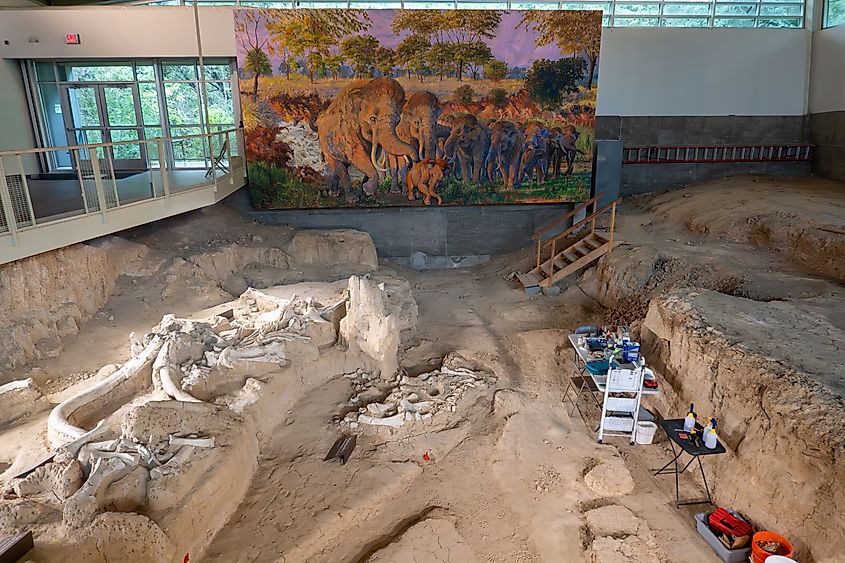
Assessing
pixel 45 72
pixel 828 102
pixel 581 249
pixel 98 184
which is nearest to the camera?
pixel 98 184

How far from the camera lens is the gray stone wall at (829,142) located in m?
14.6

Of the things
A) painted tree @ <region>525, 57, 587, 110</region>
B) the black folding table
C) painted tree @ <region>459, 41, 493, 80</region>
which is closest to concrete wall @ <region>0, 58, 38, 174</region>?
painted tree @ <region>459, 41, 493, 80</region>

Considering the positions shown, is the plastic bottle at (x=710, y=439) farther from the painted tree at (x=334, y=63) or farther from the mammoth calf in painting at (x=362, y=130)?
the painted tree at (x=334, y=63)

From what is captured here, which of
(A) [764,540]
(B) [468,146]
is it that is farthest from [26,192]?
(A) [764,540]

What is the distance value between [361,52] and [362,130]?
183cm

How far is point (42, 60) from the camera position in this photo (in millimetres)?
12719

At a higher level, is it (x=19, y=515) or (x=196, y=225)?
(x=196, y=225)

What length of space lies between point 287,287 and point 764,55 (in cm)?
1525

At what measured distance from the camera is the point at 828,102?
15.0m

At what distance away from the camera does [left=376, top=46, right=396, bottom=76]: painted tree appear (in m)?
12.8

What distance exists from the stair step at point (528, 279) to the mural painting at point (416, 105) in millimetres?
2462

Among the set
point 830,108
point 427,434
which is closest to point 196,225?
point 427,434

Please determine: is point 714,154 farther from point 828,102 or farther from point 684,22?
point 684,22

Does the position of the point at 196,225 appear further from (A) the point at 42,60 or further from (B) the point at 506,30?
(B) the point at 506,30
